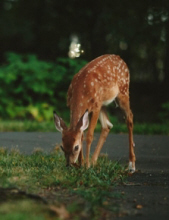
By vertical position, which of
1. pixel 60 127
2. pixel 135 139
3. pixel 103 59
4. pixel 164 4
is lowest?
pixel 135 139

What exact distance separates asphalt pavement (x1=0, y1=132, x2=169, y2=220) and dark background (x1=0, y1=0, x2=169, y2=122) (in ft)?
21.4

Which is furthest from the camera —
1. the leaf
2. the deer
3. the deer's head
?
the deer

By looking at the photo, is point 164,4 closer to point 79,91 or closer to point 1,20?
point 1,20

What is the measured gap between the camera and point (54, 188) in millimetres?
6266

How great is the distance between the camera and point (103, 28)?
19297mm

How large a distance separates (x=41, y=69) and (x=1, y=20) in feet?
20.6

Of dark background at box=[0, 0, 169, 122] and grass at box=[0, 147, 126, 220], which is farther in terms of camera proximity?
dark background at box=[0, 0, 169, 122]

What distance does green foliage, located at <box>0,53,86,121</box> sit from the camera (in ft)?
52.2

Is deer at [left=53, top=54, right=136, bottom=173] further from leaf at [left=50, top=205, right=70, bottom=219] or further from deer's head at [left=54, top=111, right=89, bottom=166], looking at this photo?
leaf at [left=50, top=205, right=70, bottom=219]

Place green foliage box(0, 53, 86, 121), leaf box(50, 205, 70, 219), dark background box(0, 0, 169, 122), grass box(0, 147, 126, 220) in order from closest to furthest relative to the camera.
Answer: leaf box(50, 205, 70, 219)
grass box(0, 147, 126, 220)
green foliage box(0, 53, 86, 121)
dark background box(0, 0, 169, 122)

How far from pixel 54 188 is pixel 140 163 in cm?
277

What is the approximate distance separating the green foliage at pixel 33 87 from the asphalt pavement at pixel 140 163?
12.8ft

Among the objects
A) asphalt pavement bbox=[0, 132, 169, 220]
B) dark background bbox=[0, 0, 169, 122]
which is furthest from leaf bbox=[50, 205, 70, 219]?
dark background bbox=[0, 0, 169, 122]

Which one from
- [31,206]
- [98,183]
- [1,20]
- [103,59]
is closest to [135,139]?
[103,59]
